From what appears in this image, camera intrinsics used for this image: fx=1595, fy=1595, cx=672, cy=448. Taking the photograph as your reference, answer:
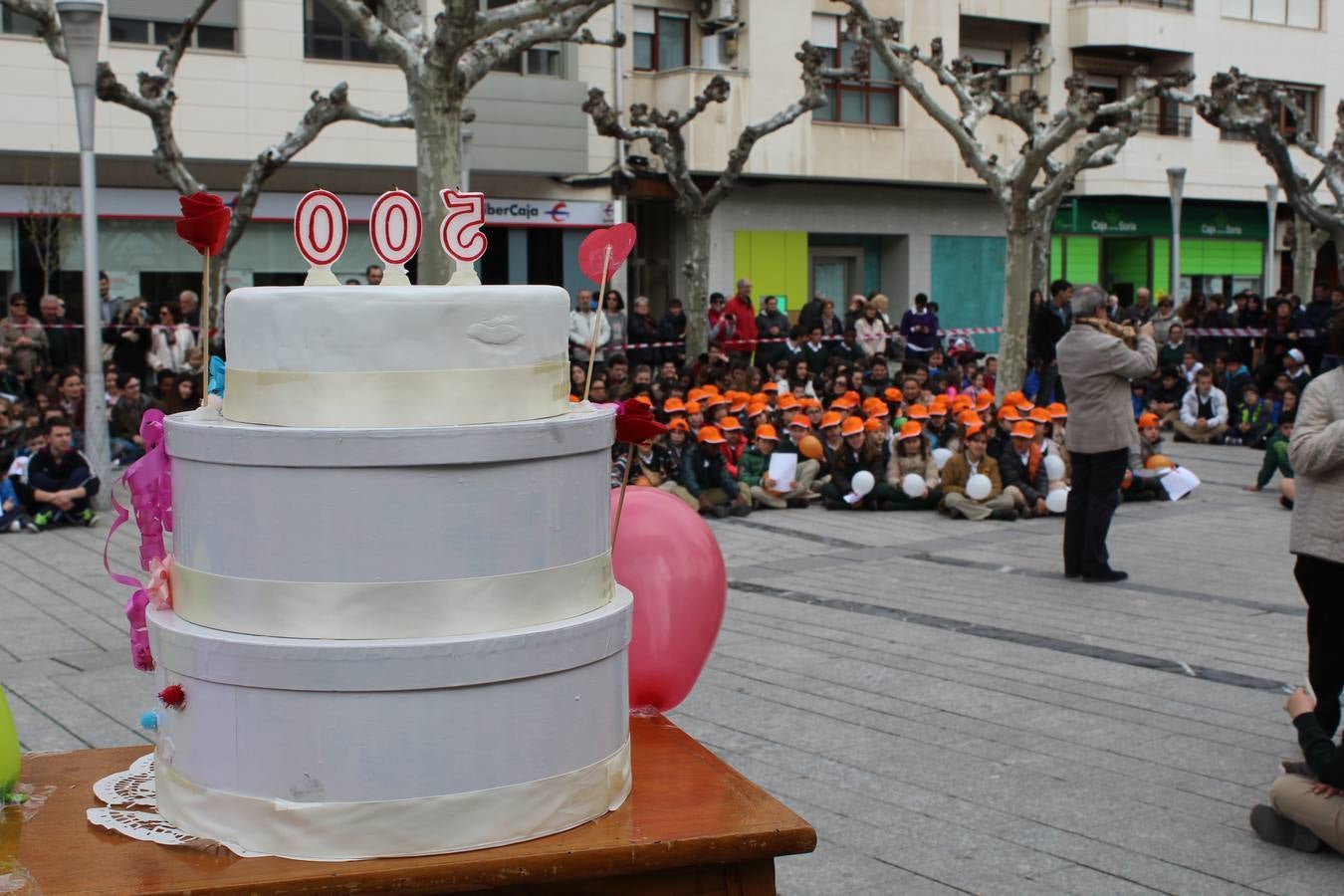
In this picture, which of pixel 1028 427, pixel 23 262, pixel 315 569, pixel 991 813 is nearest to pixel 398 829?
pixel 315 569

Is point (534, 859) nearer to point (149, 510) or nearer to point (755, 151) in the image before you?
point (149, 510)

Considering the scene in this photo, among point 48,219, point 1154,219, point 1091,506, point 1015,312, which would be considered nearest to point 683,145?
point 1015,312

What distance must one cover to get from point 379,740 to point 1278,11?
4399 cm

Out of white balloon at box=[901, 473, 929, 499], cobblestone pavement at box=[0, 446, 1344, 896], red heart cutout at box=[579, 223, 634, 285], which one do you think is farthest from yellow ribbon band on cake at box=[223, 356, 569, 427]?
white balloon at box=[901, 473, 929, 499]

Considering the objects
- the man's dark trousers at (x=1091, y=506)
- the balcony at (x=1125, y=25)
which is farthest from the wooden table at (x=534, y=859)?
the balcony at (x=1125, y=25)

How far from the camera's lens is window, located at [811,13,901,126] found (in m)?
33.2

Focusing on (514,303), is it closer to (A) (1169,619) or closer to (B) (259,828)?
(B) (259,828)

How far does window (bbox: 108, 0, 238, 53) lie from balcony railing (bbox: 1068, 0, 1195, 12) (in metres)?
20.4

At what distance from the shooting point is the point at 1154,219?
39.8 m

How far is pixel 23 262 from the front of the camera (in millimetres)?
24844

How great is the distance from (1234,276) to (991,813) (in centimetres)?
3960

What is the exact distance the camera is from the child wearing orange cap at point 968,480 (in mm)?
14156

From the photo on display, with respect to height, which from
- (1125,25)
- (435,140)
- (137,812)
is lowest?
(137,812)

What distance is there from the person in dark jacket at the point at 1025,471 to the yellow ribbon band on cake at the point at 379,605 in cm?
1194
